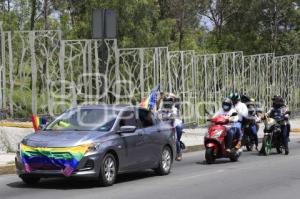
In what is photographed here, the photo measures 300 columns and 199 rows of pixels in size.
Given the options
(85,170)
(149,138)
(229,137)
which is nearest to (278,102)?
(229,137)

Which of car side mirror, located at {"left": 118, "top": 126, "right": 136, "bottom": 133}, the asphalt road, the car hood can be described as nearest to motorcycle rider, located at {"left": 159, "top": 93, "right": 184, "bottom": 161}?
the asphalt road

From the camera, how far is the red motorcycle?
1719 centimetres

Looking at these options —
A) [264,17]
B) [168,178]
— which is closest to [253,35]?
[264,17]

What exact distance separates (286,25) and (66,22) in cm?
1444

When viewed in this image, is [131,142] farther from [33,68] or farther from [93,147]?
[33,68]

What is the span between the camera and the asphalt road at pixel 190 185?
1165 cm

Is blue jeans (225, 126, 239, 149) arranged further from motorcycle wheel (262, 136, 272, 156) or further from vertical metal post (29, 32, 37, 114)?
vertical metal post (29, 32, 37, 114)

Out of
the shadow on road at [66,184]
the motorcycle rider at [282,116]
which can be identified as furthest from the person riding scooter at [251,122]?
the shadow on road at [66,184]

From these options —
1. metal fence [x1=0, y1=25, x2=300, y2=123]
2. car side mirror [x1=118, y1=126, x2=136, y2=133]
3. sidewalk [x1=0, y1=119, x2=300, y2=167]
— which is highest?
metal fence [x1=0, y1=25, x2=300, y2=123]

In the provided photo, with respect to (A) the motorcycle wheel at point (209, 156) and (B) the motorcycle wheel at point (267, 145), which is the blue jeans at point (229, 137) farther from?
(B) the motorcycle wheel at point (267, 145)

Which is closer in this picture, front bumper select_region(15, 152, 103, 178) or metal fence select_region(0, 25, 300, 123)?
front bumper select_region(15, 152, 103, 178)

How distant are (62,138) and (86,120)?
44.9 inches

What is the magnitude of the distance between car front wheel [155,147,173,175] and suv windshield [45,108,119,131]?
78.0 inches

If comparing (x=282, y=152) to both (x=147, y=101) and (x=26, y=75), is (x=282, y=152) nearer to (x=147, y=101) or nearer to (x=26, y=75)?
(x=147, y=101)
